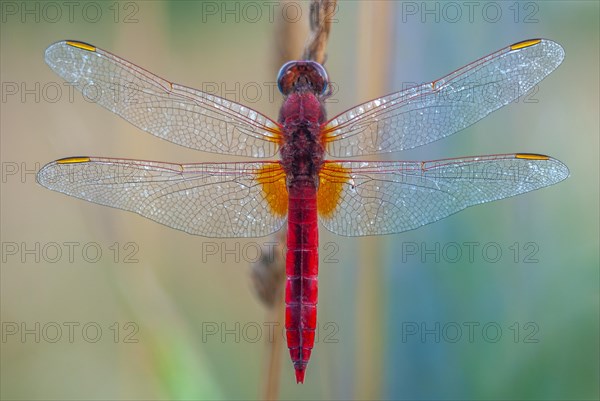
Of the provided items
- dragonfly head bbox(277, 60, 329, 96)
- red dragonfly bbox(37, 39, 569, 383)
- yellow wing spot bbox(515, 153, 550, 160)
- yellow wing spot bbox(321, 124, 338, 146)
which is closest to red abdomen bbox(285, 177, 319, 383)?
red dragonfly bbox(37, 39, 569, 383)

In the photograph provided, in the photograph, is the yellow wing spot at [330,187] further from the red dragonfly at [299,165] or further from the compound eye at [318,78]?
the compound eye at [318,78]

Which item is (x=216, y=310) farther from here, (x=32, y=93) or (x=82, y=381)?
(x=32, y=93)

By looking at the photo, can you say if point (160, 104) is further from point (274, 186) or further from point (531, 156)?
point (531, 156)

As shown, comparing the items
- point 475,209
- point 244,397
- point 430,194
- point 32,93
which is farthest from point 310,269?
point 32,93

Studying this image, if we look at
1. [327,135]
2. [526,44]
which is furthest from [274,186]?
[526,44]

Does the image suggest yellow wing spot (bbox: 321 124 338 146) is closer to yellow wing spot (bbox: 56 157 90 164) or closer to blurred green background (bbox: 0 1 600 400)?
blurred green background (bbox: 0 1 600 400)
